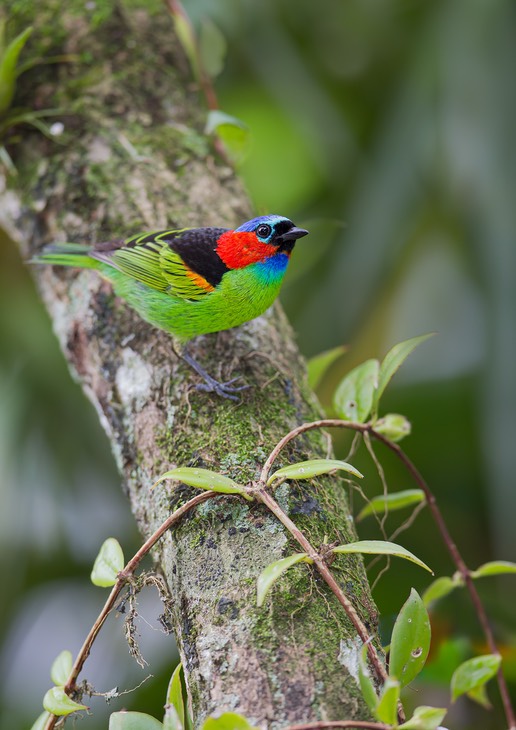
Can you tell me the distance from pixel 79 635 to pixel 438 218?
2819 mm

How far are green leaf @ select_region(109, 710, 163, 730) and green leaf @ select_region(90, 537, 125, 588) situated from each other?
26 cm

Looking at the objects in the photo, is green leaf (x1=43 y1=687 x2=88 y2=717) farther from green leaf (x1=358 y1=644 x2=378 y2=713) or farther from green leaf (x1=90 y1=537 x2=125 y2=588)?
green leaf (x1=358 y1=644 x2=378 y2=713)

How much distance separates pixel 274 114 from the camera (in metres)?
4.56

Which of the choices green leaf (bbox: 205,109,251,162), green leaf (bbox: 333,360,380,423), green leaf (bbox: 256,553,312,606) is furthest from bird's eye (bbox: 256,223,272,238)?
green leaf (bbox: 256,553,312,606)

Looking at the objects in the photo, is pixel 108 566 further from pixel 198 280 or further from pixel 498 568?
pixel 198 280

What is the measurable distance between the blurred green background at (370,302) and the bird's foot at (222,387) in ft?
2.48

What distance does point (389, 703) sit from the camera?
1.13 meters

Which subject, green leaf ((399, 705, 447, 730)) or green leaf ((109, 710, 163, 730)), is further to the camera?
green leaf ((109, 710, 163, 730))

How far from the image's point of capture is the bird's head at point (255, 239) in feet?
7.84

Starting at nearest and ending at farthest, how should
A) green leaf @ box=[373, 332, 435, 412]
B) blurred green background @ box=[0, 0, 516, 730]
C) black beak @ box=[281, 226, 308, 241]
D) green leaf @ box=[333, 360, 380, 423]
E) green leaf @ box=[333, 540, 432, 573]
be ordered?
green leaf @ box=[333, 540, 432, 573] → green leaf @ box=[373, 332, 435, 412] → green leaf @ box=[333, 360, 380, 423] → black beak @ box=[281, 226, 308, 241] → blurred green background @ box=[0, 0, 516, 730]

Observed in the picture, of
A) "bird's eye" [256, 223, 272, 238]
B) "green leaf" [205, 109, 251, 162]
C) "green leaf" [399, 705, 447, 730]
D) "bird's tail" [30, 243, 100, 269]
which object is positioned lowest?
"green leaf" [399, 705, 447, 730]

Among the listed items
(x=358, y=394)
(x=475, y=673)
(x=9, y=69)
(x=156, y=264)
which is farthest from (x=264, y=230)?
(x=475, y=673)

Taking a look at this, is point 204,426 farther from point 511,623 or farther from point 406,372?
point 406,372

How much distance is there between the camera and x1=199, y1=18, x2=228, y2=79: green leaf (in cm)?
285
